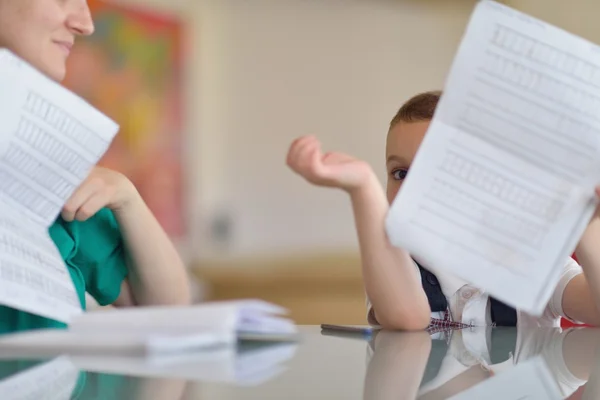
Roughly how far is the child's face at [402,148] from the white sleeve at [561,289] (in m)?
0.25

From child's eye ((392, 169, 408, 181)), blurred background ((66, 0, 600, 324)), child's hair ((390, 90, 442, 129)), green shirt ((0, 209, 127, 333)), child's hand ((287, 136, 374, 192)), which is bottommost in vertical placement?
blurred background ((66, 0, 600, 324))

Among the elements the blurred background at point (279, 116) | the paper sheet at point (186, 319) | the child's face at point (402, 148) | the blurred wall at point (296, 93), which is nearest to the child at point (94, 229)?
the paper sheet at point (186, 319)

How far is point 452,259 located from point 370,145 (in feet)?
9.05

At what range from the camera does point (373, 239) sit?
0.77 meters

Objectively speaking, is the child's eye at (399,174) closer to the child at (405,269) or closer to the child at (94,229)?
the child at (405,269)

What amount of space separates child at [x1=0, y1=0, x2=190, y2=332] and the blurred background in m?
2.25

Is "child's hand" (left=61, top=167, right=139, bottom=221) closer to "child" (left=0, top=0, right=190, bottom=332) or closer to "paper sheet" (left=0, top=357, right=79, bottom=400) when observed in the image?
"child" (left=0, top=0, right=190, bottom=332)

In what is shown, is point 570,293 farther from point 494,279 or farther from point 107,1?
point 107,1

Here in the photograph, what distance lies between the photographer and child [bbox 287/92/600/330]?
74 centimetres

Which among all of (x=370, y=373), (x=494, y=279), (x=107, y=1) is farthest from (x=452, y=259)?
(x=107, y=1)

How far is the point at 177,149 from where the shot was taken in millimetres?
3244

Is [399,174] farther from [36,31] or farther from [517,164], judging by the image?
[36,31]

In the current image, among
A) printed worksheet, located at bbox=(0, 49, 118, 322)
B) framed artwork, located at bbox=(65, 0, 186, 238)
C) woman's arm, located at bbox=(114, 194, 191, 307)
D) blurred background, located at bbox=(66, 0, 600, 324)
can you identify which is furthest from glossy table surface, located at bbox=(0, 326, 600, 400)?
blurred background, located at bbox=(66, 0, 600, 324)

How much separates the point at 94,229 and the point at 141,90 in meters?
A: 2.24
